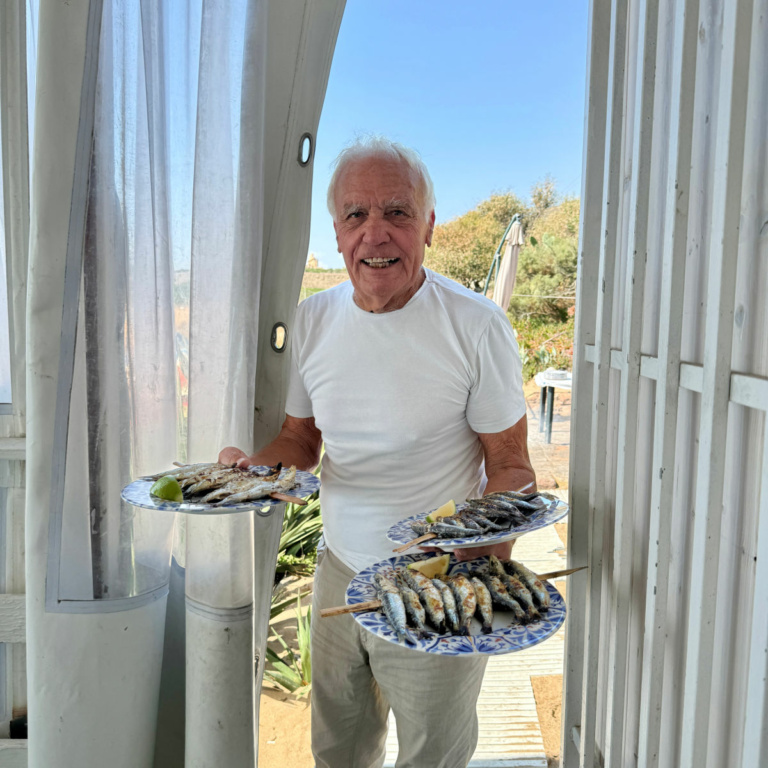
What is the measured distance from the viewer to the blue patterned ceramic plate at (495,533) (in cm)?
117

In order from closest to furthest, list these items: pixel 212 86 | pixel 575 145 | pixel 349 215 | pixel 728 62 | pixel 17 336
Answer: pixel 728 62, pixel 212 86, pixel 349 215, pixel 17 336, pixel 575 145

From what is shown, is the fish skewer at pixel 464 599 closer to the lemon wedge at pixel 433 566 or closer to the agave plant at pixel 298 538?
the lemon wedge at pixel 433 566

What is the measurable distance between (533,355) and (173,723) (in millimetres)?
11714

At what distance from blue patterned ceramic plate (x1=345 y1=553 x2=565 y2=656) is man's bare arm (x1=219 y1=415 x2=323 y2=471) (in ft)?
1.50

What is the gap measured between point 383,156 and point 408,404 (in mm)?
583

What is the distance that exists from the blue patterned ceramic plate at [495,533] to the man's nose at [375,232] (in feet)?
2.03

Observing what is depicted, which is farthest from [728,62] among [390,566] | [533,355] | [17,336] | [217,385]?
[533,355]

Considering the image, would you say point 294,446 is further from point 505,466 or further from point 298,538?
point 298,538

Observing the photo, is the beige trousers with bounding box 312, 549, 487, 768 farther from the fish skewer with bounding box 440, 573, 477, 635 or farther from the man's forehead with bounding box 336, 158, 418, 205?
the man's forehead with bounding box 336, 158, 418, 205

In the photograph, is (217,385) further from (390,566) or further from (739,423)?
(739,423)

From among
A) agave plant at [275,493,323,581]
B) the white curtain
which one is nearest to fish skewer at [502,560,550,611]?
the white curtain

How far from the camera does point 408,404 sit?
1.54 m

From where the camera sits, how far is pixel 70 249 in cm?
130

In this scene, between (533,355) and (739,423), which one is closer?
(739,423)
